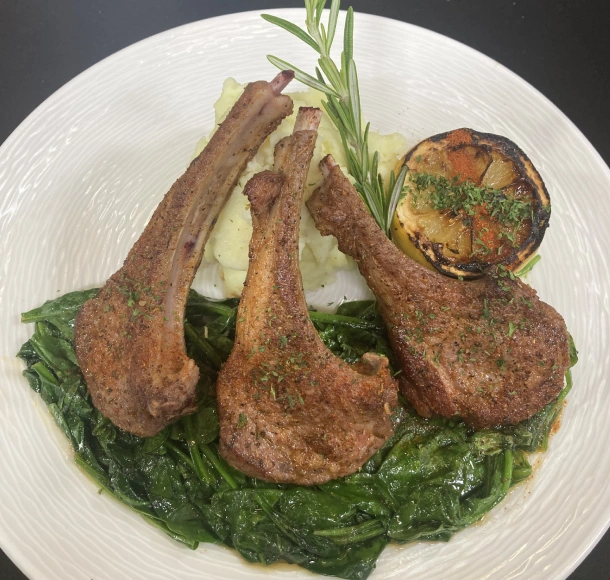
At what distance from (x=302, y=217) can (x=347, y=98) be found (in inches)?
26.8

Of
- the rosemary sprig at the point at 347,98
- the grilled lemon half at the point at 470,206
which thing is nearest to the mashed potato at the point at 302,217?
the rosemary sprig at the point at 347,98

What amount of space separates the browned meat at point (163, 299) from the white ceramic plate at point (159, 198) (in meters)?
0.60

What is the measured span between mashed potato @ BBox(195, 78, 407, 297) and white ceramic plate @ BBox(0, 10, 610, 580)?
325mm

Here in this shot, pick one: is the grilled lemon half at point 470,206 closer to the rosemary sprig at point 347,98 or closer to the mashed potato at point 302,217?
the rosemary sprig at point 347,98

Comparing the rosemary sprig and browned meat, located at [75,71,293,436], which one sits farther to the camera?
the rosemary sprig

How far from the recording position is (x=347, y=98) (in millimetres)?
2586

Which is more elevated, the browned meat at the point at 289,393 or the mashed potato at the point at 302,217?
the mashed potato at the point at 302,217

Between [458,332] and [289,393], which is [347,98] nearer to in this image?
[458,332]

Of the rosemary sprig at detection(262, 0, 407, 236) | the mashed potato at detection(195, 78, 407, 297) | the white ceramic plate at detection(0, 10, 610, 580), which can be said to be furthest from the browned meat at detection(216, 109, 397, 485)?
the white ceramic plate at detection(0, 10, 610, 580)

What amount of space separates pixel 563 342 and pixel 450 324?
0.58 meters

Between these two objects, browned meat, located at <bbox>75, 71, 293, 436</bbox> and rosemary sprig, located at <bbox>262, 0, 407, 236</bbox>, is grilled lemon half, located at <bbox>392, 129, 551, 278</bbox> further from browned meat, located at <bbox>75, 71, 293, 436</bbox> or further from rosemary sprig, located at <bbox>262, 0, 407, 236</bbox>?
browned meat, located at <bbox>75, 71, 293, 436</bbox>

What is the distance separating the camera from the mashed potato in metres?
2.73

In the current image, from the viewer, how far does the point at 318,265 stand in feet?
9.48

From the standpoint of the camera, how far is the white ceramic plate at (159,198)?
2.52 meters
